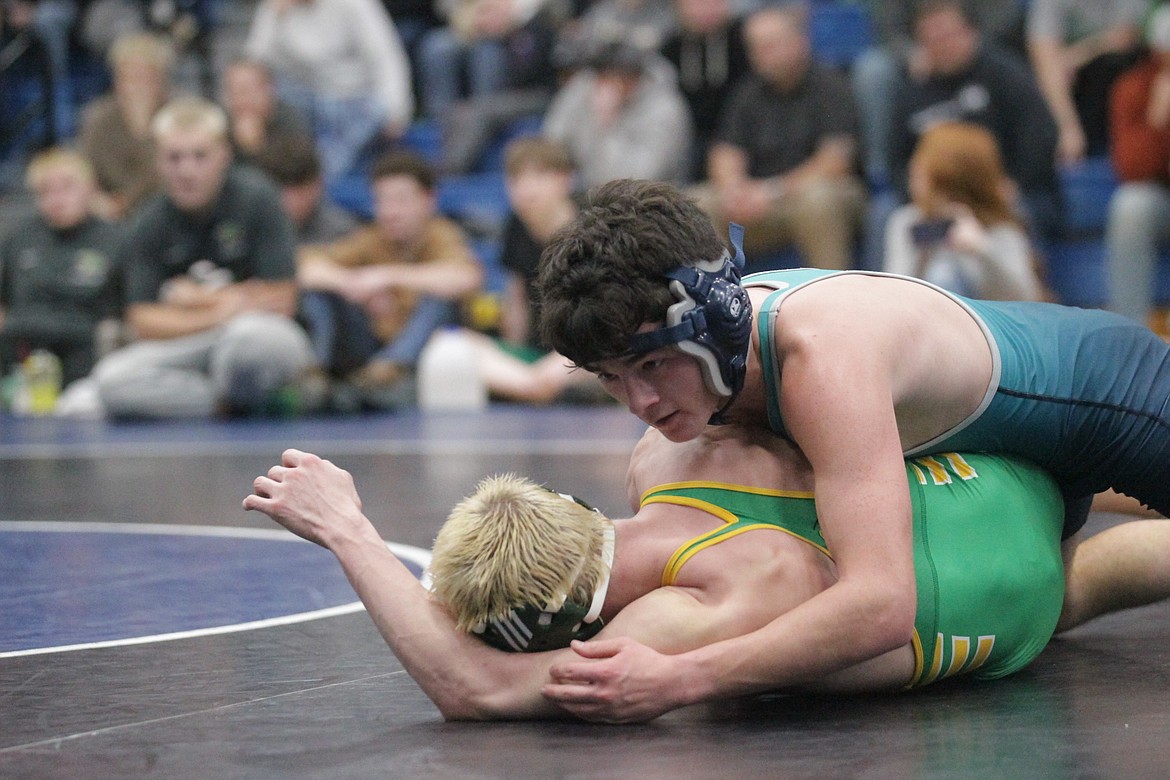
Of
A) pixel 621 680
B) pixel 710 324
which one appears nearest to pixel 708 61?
pixel 710 324

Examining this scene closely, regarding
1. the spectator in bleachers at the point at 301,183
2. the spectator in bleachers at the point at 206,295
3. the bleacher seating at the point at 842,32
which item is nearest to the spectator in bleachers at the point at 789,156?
the bleacher seating at the point at 842,32

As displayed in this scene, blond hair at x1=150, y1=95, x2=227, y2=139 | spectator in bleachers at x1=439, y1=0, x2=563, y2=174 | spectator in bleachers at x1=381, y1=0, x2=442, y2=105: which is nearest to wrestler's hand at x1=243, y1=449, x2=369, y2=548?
blond hair at x1=150, y1=95, x2=227, y2=139

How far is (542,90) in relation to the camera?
1089cm

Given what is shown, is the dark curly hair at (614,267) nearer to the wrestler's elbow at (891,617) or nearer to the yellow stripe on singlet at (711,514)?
the yellow stripe on singlet at (711,514)

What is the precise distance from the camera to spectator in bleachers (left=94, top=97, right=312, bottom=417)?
8.29m

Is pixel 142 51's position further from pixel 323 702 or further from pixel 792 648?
pixel 792 648

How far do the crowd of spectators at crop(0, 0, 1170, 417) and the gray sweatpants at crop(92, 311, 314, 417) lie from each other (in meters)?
0.01

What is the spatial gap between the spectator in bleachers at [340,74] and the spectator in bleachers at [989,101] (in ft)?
12.4

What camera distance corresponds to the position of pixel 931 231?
7.61 m

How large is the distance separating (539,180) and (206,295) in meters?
1.84

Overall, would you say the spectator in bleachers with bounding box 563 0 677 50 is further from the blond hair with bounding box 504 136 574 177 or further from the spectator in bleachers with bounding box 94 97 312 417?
the spectator in bleachers with bounding box 94 97 312 417

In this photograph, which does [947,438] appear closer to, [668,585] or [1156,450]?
[1156,450]

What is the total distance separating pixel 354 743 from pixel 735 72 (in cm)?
768

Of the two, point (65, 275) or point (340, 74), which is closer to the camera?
point (65, 275)
